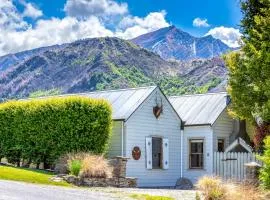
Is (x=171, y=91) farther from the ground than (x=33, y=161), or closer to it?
farther from the ground

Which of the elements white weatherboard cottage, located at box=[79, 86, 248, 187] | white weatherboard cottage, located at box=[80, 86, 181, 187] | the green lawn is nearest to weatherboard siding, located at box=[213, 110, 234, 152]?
white weatherboard cottage, located at box=[79, 86, 248, 187]

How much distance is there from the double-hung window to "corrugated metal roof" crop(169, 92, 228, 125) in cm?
130

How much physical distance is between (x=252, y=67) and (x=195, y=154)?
25.4 feet

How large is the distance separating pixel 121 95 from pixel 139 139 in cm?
343

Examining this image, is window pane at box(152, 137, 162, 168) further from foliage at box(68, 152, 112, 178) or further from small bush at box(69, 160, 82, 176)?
small bush at box(69, 160, 82, 176)

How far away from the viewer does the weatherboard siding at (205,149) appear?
112 feet

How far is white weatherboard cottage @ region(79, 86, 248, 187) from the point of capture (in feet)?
105

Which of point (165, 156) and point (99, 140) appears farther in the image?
point (165, 156)

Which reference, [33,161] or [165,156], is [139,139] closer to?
[165,156]

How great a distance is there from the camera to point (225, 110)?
35.3m

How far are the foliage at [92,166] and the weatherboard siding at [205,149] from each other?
26.0 ft

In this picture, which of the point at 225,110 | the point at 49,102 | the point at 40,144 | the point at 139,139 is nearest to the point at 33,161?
the point at 40,144

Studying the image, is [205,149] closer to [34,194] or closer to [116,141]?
[116,141]

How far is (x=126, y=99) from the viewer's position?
33938mm
